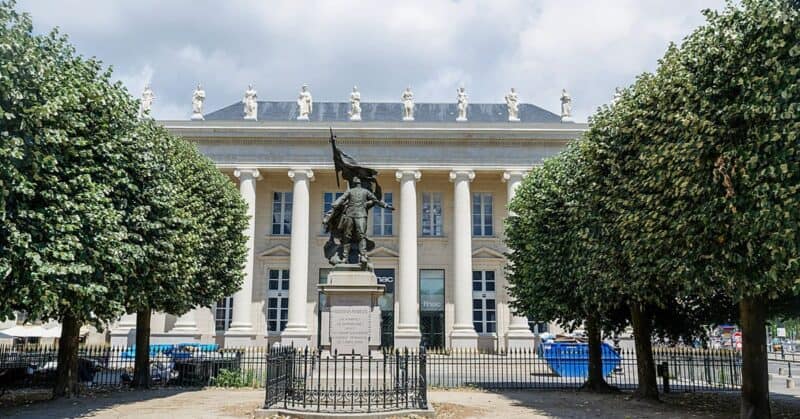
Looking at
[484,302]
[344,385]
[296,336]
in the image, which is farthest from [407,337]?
[344,385]

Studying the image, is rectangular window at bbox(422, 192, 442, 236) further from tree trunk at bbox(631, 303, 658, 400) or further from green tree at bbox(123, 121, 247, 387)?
tree trunk at bbox(631, 303, 658, 400)

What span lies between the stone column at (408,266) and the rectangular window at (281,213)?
8354 millimetres

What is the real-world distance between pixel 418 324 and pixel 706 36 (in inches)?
1207

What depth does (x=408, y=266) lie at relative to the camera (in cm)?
4069

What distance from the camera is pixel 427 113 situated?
49.6m

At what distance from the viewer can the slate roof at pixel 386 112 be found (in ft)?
158

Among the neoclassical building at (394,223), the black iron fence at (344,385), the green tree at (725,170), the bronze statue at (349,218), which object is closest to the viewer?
the green tree at (725,170)

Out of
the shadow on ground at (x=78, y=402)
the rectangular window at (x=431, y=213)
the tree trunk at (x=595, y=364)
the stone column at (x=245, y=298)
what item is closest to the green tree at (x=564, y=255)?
the tree trunk at (x=595, y=364)

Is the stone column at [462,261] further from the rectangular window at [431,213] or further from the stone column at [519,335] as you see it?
the rectangular window at [431,213]

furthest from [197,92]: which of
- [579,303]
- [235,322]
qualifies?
[579,303]

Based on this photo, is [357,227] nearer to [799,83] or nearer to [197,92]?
[799,83]

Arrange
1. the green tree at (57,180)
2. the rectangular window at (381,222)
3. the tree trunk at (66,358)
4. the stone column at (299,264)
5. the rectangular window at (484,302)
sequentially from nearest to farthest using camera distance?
1. the green tree at (57,180)
2. the tree trunk at (66,358)
3. the stone column at (299,264)
4. the rectangular window at (484,302)
5. the rectangular window at (381,222)

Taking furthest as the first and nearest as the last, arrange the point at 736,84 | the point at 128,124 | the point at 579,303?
the point at 579,303 → the point at 128,124 → the point at 736,84

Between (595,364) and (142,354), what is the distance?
14.8 metres
